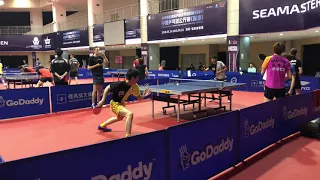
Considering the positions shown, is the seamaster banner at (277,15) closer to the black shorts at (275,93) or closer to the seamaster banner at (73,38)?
the black shorts at (275,93)

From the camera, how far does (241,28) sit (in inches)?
564

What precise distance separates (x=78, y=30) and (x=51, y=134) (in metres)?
22.2

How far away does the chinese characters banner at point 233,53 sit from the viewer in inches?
575

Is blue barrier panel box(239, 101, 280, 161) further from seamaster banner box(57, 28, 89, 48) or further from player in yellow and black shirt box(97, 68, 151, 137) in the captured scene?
seamaster banner box(57, 28, 89, 48)

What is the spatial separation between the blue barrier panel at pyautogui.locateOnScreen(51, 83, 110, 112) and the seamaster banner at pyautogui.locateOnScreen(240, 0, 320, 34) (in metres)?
8.90

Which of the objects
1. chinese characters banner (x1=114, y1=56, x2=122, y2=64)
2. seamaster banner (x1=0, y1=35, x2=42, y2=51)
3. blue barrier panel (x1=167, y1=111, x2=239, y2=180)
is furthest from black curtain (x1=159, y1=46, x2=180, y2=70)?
blue barrier panel (x1=167, y1=111, x2=239, y2=180)

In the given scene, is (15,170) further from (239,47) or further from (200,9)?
(200,9)

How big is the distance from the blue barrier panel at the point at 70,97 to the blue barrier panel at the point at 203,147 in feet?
19.9

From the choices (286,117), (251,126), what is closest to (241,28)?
(286,117)

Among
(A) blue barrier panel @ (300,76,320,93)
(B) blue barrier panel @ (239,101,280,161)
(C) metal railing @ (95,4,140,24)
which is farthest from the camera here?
(C) metal railing @ (95,4,140,24)

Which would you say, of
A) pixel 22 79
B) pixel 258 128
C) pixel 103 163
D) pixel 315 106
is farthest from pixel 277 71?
pixel 22 79

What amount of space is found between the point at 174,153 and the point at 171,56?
25250 mm

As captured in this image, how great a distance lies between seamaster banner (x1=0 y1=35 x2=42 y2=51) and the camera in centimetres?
3048

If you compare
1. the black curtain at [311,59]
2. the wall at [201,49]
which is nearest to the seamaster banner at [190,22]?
the wall at [201,49]
